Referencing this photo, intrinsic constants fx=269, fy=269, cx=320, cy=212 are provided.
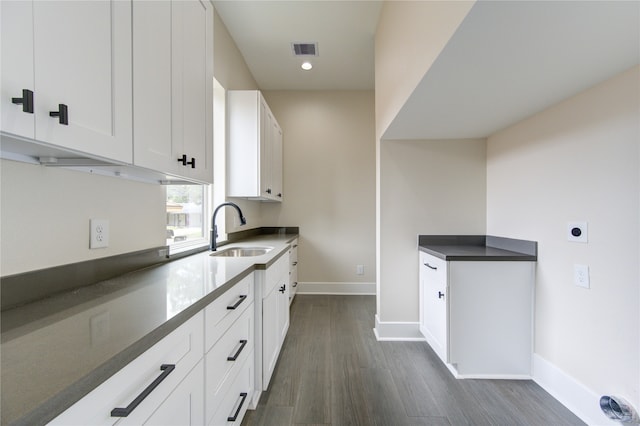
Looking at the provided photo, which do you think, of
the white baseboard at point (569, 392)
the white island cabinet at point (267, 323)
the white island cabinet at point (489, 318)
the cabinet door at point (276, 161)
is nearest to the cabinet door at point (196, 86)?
the white island cabinet at point (267, 323)

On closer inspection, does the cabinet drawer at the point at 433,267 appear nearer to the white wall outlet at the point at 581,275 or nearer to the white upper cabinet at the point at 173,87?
the white wall outlet at the point at 581,275

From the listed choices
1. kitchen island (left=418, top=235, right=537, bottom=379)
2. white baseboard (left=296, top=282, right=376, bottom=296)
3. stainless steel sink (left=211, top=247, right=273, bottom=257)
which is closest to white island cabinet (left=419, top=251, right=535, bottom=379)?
kitchen island (left=418, top=235, right=537, bottom=379)

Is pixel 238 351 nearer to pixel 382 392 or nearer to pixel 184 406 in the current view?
pixel 184 406

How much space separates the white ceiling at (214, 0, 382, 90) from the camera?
2398 mm

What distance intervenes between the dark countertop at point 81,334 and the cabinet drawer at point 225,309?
6 cm

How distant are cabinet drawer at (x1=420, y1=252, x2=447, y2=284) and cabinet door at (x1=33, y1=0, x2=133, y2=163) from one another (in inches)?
78.5

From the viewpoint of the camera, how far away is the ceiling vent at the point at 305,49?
115 inches

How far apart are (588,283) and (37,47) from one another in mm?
2470

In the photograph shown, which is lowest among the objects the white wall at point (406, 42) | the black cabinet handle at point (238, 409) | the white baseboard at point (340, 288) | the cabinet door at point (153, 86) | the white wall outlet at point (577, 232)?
the white baseboard at point (340, 288)

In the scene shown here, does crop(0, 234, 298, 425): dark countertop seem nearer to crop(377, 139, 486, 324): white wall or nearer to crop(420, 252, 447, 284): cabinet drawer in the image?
crop(420, 252, 447, 284): cabinet drawer

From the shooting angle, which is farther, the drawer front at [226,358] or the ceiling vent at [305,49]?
the ceiling vent at [305,49]

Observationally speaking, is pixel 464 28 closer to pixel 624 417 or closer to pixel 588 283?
pixel 588 283

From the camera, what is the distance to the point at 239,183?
270 cm

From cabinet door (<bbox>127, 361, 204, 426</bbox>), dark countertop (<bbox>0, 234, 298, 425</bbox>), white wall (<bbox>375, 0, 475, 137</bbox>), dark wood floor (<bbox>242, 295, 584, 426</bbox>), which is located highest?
white wall (<bbox>375, 0, 475, 137</bbox>)
